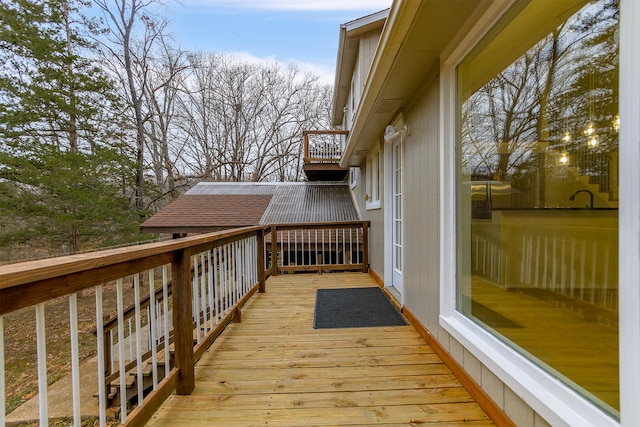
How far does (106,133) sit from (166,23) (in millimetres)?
5950

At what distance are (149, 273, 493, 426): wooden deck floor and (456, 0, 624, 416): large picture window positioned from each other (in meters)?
0.53

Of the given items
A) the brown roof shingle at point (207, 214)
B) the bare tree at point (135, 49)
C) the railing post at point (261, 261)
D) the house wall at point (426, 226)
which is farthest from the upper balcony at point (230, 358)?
the bare tree at point (135, 49)

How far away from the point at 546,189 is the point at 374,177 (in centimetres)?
350

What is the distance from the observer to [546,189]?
1.74 m

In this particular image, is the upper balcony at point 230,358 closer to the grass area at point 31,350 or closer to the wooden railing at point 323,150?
the grass area at point 31,350

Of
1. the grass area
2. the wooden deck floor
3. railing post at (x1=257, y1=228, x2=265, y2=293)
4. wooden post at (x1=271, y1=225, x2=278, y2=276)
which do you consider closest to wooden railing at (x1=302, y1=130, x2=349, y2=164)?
wooden post at (x1=271, y1=225, x2=278, y2=276)

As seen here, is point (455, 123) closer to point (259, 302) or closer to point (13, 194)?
point (259, 302)

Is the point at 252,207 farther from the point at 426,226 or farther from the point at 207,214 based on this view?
the point at 426,226

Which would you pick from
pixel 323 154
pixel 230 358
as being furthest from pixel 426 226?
pixel 323 154

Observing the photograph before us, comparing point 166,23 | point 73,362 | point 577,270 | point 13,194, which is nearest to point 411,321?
point 577,270

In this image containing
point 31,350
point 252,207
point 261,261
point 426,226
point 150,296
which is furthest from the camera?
point 252,207

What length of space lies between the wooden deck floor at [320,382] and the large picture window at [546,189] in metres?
0.53

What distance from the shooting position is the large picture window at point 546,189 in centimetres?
120

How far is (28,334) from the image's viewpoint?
7.57m
